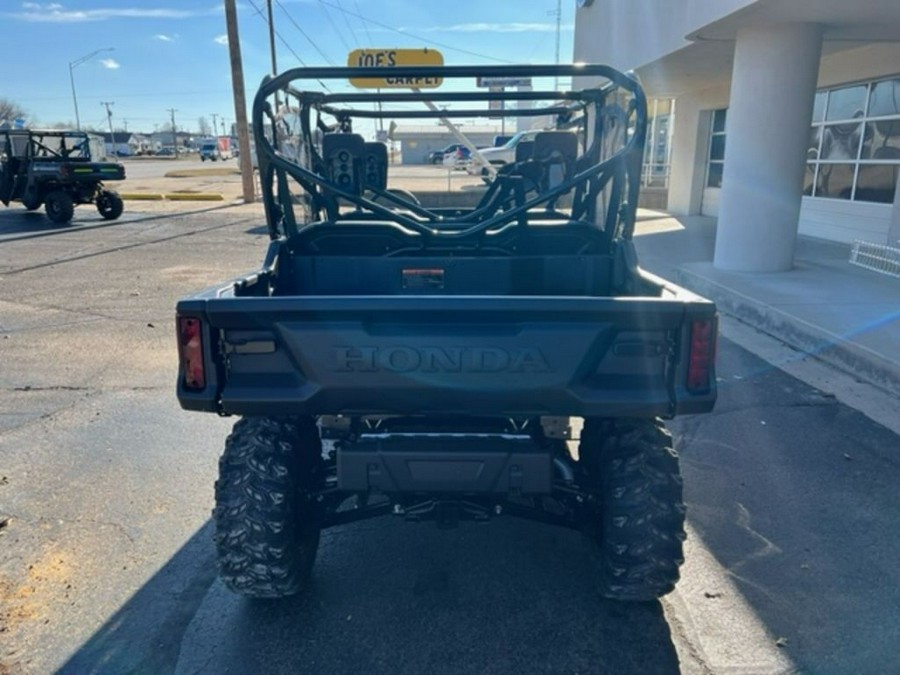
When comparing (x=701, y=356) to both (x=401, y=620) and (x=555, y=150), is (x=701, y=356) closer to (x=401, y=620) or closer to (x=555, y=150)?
(x=401, y=620)

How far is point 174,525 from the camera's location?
3439mm

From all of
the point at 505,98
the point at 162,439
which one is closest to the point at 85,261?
the point at 162,439

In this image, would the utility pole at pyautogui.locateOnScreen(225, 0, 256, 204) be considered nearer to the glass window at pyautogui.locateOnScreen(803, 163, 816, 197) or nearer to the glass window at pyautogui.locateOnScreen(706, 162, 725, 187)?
the glass window at pyautogui.locateOnScreen(706, 162, 725, 187)

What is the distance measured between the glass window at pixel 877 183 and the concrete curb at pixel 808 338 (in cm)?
443

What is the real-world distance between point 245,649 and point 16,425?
3.10m

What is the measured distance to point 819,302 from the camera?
7.20 metres

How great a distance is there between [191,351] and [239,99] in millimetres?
22143

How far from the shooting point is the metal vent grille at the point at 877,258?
852 centimetres

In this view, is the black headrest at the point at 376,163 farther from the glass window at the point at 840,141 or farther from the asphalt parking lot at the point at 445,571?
the glass window at the point at 840,141

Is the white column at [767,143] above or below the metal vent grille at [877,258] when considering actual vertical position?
above

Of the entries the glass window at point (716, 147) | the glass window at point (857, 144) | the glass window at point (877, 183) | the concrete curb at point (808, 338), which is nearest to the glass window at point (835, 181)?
the glass window at point (857, 144)

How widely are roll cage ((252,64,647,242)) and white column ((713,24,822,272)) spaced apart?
4.23m

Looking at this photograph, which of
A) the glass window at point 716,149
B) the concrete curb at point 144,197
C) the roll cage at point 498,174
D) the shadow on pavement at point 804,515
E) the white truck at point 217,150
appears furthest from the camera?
the white truck at point 217,150

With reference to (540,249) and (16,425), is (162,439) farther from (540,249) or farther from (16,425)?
(540,249)
